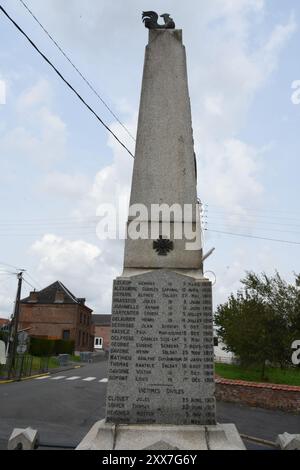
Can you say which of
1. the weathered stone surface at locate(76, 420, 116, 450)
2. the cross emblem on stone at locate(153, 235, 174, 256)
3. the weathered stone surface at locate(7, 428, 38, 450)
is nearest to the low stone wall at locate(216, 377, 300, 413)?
the cross emblem on stone at locate(153, 235, 174, 256)

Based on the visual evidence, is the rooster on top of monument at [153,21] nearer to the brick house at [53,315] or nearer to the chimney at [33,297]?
the brick house at [53,315]

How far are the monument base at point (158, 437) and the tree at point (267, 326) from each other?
15446mm

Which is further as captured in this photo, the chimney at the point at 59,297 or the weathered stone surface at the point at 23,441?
the chimney at the point at 59,297

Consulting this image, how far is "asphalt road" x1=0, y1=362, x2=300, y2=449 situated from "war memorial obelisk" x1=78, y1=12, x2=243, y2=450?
485 cm

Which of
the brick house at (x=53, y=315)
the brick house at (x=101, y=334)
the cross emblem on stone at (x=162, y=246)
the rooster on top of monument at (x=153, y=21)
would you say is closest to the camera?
the cross emblem on stone at (x=162, y=246)

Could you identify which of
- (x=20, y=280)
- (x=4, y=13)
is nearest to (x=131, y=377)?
(x=4, y=13)

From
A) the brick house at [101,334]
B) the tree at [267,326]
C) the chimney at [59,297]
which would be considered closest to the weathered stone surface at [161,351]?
the tree at [267,326]

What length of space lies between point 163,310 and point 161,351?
47cm

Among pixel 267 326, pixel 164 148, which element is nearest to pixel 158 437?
pixel 164 148

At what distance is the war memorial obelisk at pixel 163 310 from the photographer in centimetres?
444

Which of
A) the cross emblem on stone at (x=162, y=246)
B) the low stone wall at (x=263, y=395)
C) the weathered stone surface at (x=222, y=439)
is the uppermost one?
the cross emblem on stone at (x=162, y=246)

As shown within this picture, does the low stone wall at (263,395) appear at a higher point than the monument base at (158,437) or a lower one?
lower

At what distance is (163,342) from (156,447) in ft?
4.35

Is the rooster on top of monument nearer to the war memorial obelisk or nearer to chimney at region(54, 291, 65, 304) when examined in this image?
the war memorial obelisk
